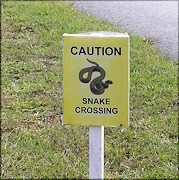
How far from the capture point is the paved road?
5336mm

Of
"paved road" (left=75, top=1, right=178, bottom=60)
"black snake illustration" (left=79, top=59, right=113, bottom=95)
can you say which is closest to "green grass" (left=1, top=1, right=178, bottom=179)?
"paved road" (left=75, top=1, right=178, bottom=60)

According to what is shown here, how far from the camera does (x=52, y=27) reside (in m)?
5.14

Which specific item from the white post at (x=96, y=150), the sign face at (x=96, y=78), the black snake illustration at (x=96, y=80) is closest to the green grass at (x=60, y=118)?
the white post at (x=96, y=150)

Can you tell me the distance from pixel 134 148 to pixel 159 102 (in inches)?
28.2

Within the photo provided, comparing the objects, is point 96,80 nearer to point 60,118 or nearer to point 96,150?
point 96,150

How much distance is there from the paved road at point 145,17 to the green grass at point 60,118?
448mm

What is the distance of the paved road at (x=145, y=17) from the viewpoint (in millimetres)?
5336

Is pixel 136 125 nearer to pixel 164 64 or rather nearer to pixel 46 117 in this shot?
pixel 46 117

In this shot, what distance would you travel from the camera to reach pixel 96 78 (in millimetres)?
2045

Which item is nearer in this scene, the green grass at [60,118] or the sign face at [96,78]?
the sign face at [96,78]

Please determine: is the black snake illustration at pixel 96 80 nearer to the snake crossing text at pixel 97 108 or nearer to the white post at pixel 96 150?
the snake crossing text at pixel 97 108

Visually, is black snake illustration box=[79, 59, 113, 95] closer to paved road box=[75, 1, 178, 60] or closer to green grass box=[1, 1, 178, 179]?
green grass box=[1, 1, 178, 179]

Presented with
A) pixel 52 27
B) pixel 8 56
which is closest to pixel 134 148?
pixel 8 56

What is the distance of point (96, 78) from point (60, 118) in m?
1.38
